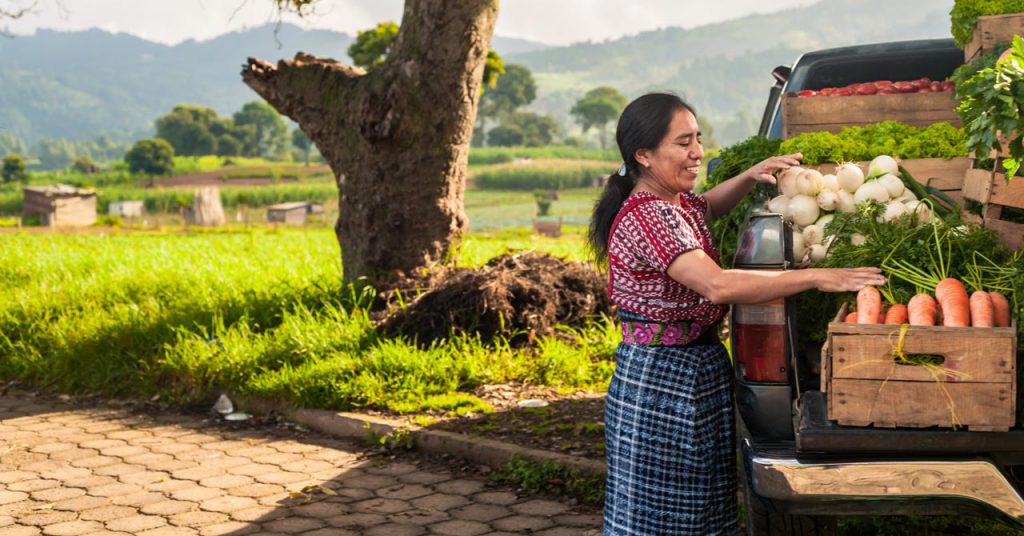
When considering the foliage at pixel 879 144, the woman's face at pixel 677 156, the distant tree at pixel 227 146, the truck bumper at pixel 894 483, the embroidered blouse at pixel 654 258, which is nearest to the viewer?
the truck bumper at pixel 894 483

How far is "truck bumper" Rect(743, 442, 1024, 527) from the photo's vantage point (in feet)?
9.97

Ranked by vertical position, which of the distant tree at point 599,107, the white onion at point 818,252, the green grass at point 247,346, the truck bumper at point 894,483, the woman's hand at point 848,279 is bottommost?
the green grass at point 247,346

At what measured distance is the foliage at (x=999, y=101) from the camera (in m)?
3.22

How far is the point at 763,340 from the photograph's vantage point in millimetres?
3525

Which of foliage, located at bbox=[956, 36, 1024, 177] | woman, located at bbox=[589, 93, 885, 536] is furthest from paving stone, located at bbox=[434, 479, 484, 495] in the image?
foliage, located at bbox=[956, 36, 1024, 177]

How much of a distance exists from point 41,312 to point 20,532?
5318 millimetres

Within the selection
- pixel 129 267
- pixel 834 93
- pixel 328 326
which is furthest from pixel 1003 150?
pixel 129 267

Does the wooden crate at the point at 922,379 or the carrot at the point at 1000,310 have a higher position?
the carrot at the point at 1000,310

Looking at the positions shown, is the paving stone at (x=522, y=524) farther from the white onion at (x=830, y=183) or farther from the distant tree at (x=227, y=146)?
the distant tree at (x=227, y=146)

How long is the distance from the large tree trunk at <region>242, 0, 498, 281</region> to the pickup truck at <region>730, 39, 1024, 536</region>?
5.71 metres

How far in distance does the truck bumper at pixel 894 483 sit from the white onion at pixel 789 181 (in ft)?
4.58

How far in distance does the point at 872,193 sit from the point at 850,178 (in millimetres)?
153

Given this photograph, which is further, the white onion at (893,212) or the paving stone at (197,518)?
the paving stone at (197,518)

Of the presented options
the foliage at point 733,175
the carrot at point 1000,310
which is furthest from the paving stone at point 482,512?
the carrot at point 1000,310
